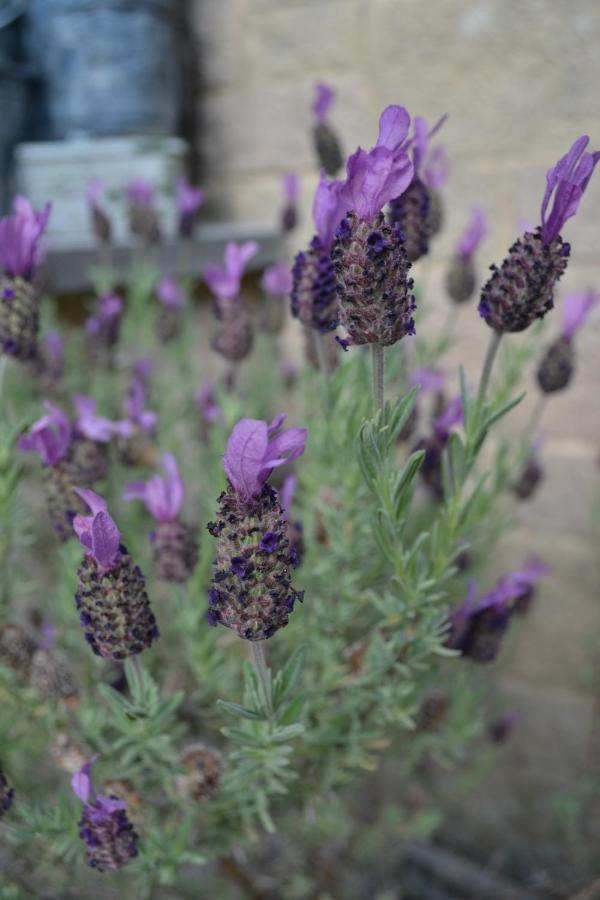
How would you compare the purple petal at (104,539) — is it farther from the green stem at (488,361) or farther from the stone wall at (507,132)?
the stone wall at (507,132)

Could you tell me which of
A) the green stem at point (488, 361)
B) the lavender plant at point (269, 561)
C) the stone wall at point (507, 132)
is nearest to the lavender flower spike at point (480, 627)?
the lavender plant at point (269, 561)

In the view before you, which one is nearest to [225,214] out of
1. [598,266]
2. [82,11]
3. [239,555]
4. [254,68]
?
[254,68]

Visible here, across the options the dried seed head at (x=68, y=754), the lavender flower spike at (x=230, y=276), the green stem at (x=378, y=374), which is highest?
the lavender flower spike at (x=230, y=276)

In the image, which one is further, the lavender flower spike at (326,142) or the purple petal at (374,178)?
the lavender flower spike at (326,142)

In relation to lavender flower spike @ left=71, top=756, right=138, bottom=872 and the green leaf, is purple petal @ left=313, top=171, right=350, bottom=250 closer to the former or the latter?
the green leaf

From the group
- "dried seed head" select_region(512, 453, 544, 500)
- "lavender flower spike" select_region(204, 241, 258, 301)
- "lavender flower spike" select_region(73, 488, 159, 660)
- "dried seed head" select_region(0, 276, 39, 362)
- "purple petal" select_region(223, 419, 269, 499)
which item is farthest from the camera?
"dried seed head" select_region(512, 453, 544, 500)

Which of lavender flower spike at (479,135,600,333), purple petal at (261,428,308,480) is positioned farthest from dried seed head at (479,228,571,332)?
purple petal at (261,428,308,480)
